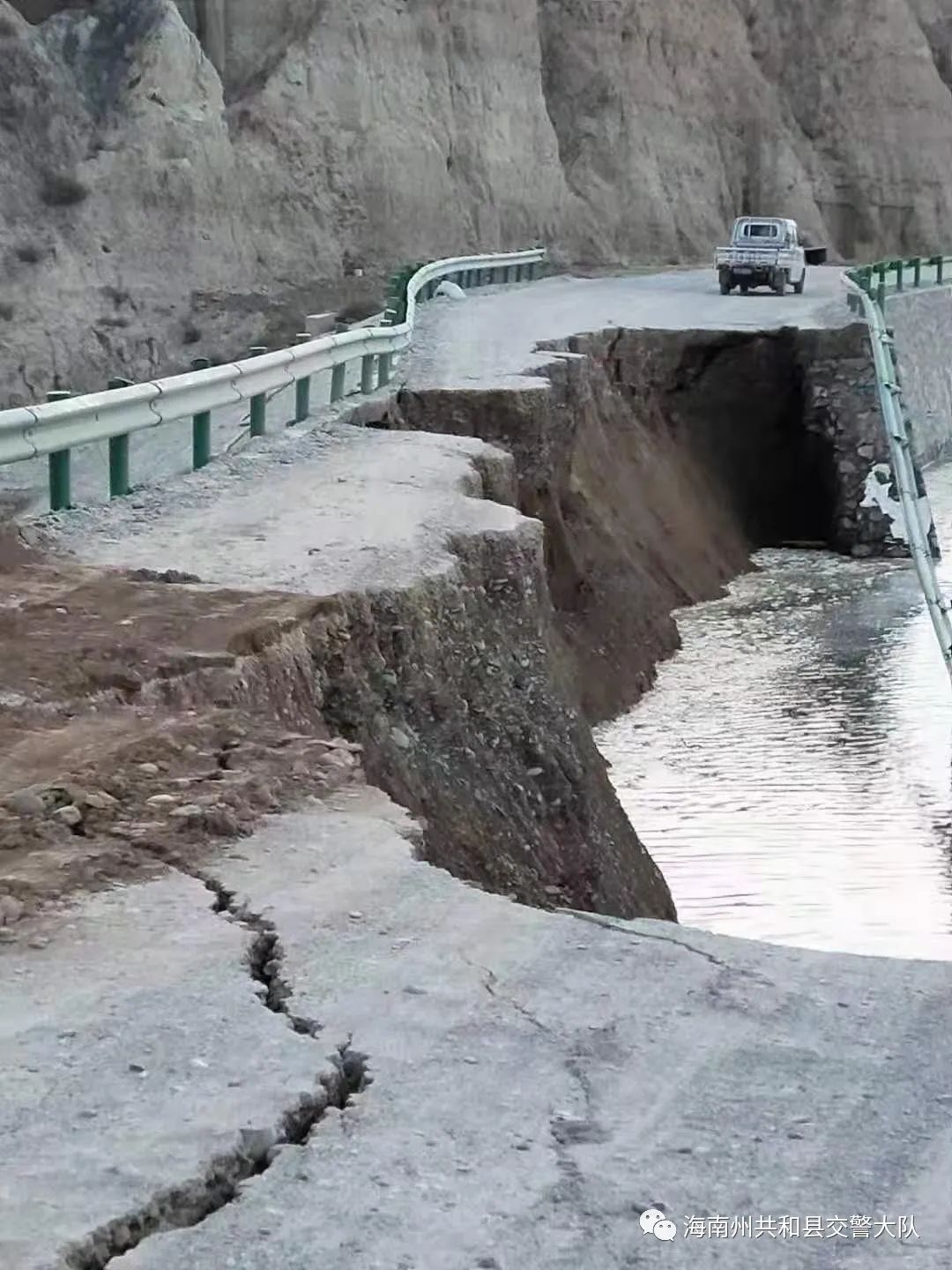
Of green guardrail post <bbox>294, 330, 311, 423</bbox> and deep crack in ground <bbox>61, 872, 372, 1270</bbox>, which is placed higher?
green guardrail post <bbox>294, 330, 311, 423</bbox>

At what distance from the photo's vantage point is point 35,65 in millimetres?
36312

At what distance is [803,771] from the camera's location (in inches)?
576

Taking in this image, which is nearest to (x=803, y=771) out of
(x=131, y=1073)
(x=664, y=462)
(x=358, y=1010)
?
(x=664, y=462)

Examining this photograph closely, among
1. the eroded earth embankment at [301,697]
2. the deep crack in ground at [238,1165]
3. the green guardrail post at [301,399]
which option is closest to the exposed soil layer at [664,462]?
the green guardrail post at [301,399]

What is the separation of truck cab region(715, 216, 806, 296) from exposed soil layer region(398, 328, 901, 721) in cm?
759

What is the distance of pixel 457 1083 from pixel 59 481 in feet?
23.4

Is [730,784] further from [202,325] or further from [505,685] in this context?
[202,325]

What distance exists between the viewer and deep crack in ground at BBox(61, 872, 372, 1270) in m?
3.37

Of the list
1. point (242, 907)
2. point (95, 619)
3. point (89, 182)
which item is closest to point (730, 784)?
point (95, 619)

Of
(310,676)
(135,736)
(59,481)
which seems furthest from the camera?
Answer: (59,481)

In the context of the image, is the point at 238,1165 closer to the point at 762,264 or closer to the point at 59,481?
the point at 59,481

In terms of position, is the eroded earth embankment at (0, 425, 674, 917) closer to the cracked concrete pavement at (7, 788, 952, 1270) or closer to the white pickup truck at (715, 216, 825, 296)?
the cracked concrete pavement at (7, 788, 952, 1270)

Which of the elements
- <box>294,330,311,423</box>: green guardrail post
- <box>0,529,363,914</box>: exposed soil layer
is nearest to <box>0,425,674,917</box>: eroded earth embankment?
<box>0,529,363,914</box>: exposed soil layer

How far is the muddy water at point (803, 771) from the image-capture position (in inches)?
455
